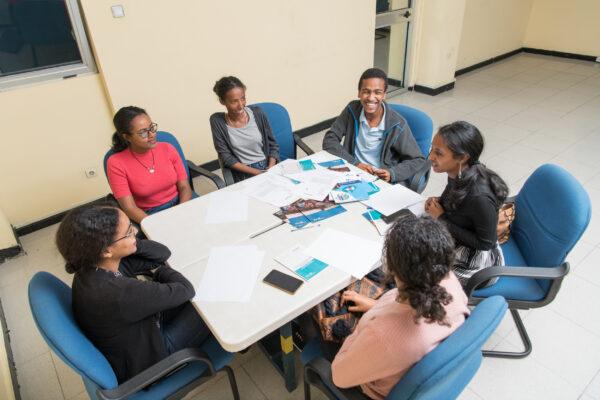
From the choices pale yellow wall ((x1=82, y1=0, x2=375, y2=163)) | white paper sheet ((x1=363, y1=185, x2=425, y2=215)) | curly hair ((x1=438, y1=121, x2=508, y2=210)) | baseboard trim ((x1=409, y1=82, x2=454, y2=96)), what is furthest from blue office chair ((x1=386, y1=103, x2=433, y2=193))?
baseboard trim ((x1=409, y1=82, x2=454, y2=96))

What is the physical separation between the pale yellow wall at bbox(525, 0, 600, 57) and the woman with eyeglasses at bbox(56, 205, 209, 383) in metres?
7.46

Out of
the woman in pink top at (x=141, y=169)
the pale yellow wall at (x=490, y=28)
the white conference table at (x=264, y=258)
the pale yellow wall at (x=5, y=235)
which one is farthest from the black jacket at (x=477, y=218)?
the pale yellow wall at (x=490, y=28)

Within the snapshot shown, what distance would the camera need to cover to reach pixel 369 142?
2.61m

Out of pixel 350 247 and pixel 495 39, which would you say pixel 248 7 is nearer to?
pixel 350 247

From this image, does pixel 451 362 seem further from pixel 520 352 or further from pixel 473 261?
pixel 520 352

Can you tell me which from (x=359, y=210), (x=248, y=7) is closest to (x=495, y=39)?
(x=248, y=7)

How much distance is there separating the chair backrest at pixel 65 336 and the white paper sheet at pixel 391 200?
1.32m

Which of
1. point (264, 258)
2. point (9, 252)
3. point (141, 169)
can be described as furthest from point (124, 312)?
point (9, 252)

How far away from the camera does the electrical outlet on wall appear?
3.30 m

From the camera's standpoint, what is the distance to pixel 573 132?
14.0 feet

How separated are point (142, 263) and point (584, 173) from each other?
382 cm

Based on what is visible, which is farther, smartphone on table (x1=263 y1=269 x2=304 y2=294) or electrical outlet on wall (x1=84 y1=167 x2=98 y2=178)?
electrical outlet on wall (x1=84 y1=167 x2=98 y2=178)

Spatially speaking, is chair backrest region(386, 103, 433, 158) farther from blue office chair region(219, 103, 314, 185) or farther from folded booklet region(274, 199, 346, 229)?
folded booklet region(274, 199, 346, 229)

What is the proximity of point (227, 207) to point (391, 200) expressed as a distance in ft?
2.80
